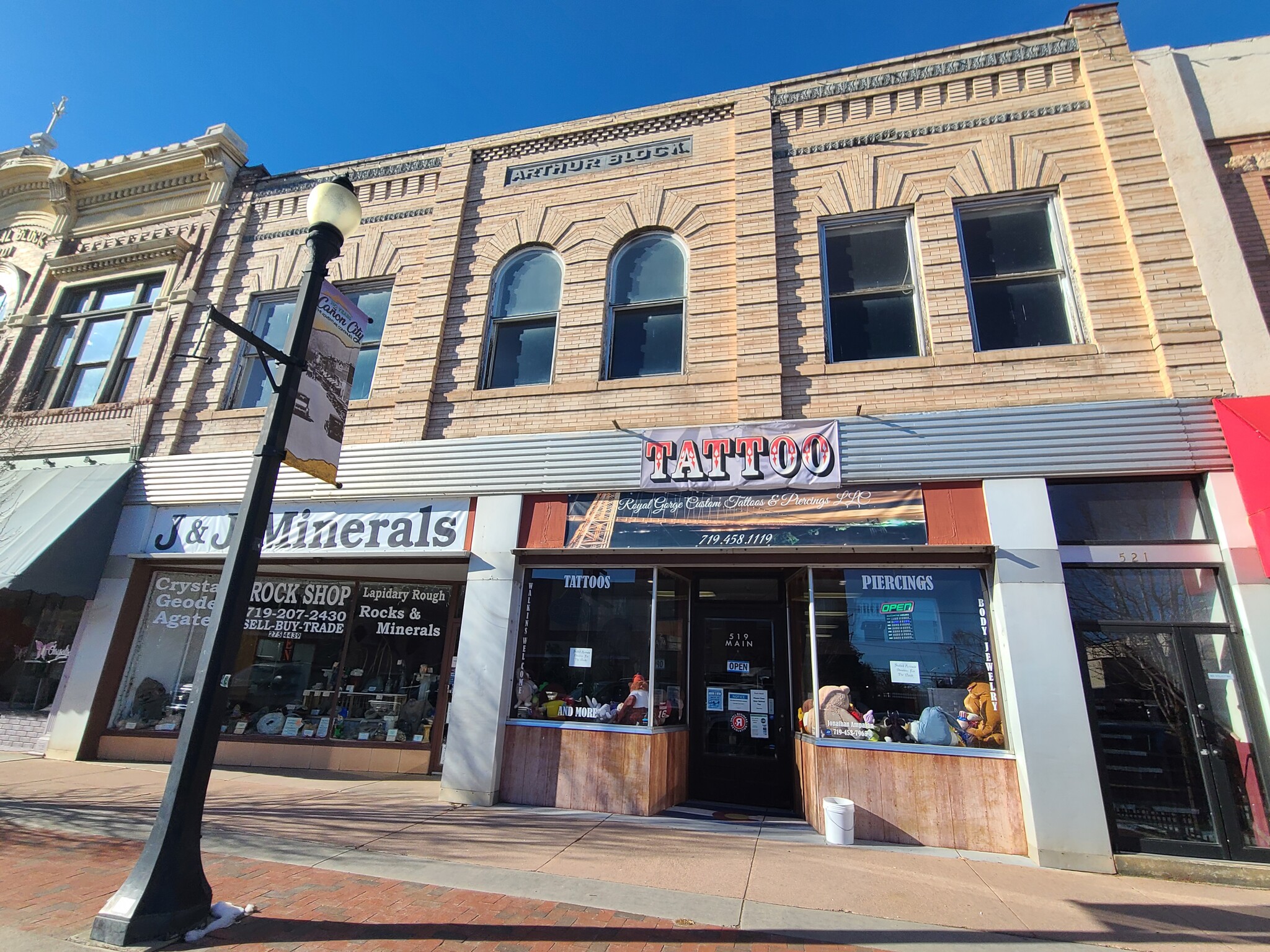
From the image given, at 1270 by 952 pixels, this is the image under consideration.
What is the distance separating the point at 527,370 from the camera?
9.90m

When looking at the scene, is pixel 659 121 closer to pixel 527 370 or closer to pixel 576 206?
pixel 576 206

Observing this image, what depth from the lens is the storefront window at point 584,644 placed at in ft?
26.7

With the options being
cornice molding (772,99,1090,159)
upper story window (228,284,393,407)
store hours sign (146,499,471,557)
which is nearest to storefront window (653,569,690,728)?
store hours sign (146,499,471,557)

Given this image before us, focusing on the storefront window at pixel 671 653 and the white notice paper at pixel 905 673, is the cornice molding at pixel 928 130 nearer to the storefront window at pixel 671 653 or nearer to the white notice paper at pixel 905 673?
the storefront window at pixel 671 653

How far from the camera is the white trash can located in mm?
6664

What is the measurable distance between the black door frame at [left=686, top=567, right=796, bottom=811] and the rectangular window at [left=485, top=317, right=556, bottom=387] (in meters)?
3.76

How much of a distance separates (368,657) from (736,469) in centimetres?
635

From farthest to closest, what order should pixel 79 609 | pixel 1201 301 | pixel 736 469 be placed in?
1. pixel 79 609
2. pixel 736 469
3. pixel 1201 301

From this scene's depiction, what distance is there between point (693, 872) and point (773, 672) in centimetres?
327

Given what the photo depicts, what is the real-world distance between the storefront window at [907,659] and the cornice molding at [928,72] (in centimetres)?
716

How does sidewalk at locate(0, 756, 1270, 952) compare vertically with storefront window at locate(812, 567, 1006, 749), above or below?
below

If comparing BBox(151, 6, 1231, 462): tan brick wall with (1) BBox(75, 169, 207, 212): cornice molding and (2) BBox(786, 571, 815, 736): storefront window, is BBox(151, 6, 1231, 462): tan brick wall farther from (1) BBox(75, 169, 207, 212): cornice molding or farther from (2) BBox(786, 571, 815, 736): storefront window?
(1) BBox(75, 169, 207, 212): cornice molding

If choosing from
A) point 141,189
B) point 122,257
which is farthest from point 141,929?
point 141,189

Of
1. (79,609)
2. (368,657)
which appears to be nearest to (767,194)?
(368,657)
